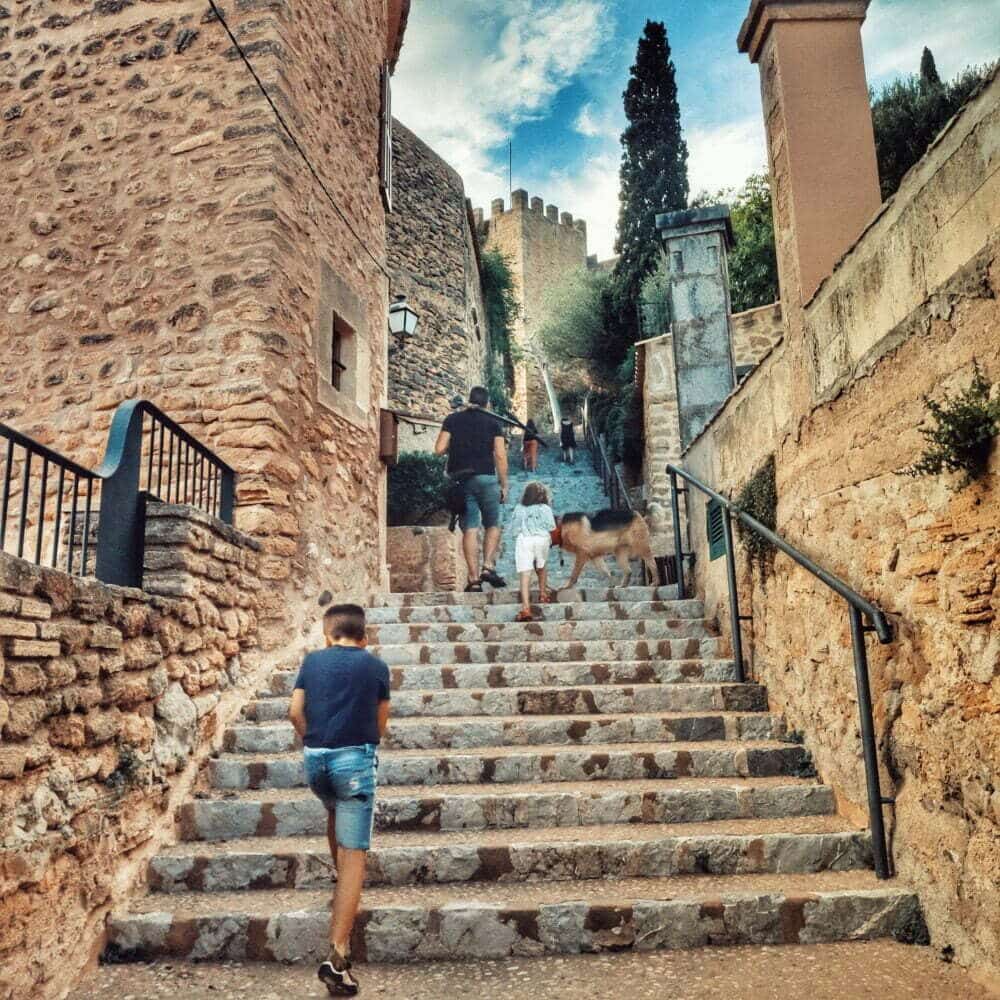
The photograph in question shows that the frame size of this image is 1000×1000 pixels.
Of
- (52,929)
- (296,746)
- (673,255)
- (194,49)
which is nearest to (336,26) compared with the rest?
(194,49)

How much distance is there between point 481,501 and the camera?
628 cm

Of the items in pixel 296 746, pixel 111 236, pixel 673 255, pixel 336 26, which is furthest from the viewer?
pixel 673 255

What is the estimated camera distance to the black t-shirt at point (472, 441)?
6238mm

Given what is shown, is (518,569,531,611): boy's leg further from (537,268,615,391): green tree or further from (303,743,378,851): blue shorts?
(537,268,615,391): green tree

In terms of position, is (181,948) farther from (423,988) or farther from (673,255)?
(673,255)

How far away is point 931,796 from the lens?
8.91 ft

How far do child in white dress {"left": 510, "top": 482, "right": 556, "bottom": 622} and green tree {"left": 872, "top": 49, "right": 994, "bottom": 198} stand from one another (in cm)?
A: 957

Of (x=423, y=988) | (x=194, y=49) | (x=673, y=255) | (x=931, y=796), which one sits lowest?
(x=423, y=988)

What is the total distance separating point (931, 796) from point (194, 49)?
610cm

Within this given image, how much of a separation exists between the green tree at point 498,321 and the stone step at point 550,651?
16583mm

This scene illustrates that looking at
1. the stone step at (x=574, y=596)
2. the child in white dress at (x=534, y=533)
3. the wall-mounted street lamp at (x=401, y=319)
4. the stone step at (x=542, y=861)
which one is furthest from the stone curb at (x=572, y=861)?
the wall-mounted street lamp at (x=401, y=319)

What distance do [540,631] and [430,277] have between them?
13535 mm

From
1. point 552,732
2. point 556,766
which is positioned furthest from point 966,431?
point 552,732

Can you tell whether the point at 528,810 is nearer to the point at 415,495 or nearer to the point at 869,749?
the point at 869,749
